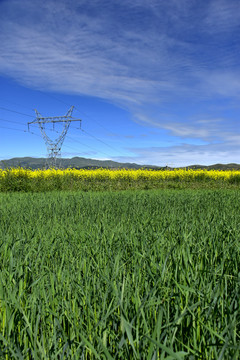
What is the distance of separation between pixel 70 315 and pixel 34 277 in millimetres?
565

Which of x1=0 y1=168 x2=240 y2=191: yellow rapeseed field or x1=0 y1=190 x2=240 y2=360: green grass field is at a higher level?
x1=0 y1=168 x2=240 y2=191: yellow rapeseed field

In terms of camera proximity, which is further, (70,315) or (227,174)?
(227,174)

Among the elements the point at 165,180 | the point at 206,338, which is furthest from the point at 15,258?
the point at 165,180

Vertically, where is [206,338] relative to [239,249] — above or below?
below

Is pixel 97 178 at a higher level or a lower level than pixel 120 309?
higher

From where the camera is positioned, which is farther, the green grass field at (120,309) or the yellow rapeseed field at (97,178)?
the yellow rapeseed field at (97,178)

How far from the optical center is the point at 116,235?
105 inches

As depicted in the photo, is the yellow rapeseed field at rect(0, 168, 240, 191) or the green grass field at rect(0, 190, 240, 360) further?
the yellow rapeseed field at rect(0, 168, 240, 191)

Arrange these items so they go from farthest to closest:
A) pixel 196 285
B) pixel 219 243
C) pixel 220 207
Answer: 1. pixel 220 207
2. pixel 219 243
3. pixel 196 285

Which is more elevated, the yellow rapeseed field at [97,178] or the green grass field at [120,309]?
the yellow rapeseed field at [97,178]

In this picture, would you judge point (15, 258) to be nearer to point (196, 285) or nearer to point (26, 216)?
point (196, 285)

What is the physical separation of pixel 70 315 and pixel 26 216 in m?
3.25

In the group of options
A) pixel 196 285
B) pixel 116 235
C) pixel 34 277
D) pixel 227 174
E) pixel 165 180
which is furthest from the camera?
pixel 227 174

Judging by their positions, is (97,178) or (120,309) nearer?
(120,309)
